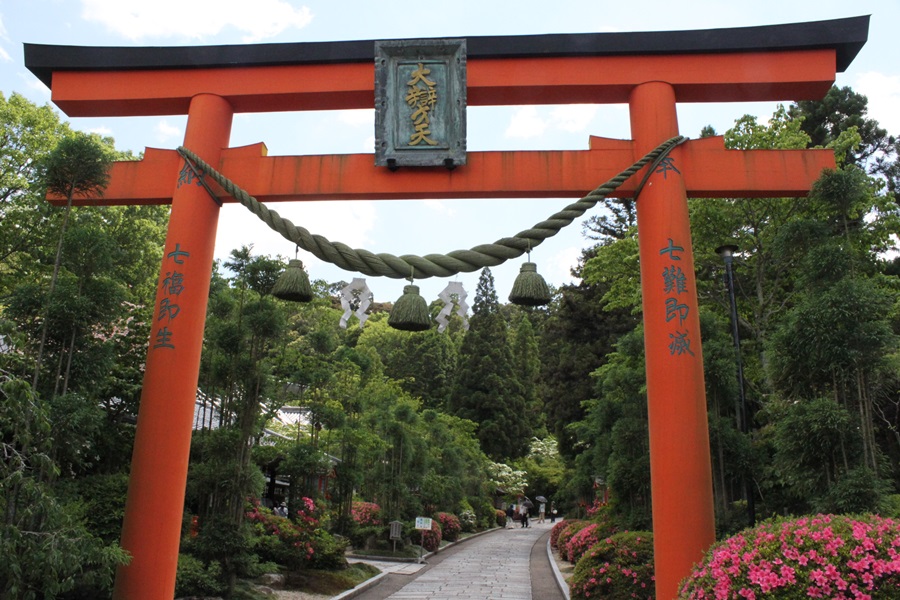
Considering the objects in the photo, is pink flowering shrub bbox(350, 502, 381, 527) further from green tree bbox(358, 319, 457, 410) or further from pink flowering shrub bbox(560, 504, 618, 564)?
green tree bbox(358, 319, 457, 410)

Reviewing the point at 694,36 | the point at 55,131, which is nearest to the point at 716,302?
the point at 694,36

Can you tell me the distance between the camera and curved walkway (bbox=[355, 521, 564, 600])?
11.5 metres

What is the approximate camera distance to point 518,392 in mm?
40594

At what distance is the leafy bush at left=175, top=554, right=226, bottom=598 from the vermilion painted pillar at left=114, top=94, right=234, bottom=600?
2251mm

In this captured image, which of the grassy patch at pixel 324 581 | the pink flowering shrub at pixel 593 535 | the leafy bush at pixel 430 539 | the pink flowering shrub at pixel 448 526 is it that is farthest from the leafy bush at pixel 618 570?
the pink flowering shrub at pixel 448 526

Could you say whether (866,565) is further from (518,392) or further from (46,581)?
(518,392)

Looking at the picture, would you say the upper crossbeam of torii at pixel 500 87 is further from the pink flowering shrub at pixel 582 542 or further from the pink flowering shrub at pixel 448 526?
the pink flowering shrub at pixel 448 526

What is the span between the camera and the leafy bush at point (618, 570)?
28.6 ft

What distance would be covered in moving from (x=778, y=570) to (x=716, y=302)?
12.6 metres

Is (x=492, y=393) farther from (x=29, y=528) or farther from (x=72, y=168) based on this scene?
(x=29, y=528)

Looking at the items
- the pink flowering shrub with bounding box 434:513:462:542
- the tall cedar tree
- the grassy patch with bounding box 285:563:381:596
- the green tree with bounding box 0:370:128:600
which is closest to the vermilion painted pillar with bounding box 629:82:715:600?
the green tree with bounding box 0:370:128:600

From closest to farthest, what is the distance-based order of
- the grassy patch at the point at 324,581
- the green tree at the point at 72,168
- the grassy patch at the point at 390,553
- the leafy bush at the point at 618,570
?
the green tree at the point at 72,168
the leafy bush at the point at 618,570
the grassy patch at the point at 324,581
the grassy patch at the point at 390,553

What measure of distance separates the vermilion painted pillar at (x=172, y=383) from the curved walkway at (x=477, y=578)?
6153mm

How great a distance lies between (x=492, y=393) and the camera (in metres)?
39.5
